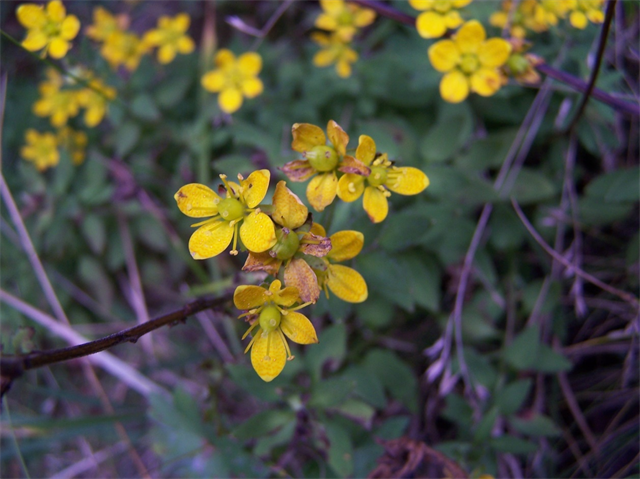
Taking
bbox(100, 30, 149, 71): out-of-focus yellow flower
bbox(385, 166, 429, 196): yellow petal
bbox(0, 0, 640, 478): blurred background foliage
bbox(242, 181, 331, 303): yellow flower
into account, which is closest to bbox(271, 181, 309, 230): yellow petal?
bbox(242, 181, 331, 303): yellow flower

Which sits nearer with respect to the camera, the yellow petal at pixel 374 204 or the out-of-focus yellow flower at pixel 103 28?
the yellow petal at pixel 374 204

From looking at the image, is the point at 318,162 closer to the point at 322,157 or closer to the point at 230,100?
the point at 322,157

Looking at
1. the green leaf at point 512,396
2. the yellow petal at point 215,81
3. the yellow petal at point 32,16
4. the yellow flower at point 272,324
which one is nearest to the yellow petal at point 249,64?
the yellow petal at point 215,81

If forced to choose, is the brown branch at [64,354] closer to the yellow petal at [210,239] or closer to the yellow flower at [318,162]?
the yellow petal at [210,239]

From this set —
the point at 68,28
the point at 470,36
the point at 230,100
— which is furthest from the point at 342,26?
the point at 68,28

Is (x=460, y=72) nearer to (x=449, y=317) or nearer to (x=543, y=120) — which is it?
(x=543, y=120)

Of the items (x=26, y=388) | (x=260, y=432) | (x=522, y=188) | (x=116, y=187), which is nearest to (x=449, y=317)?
(x=522, y=188)

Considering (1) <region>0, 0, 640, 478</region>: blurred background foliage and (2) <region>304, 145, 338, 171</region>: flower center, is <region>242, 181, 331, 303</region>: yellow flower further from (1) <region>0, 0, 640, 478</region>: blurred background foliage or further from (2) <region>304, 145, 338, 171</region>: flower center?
(1) <region>0, 0, 640, 478</region>: blurred background foliage
